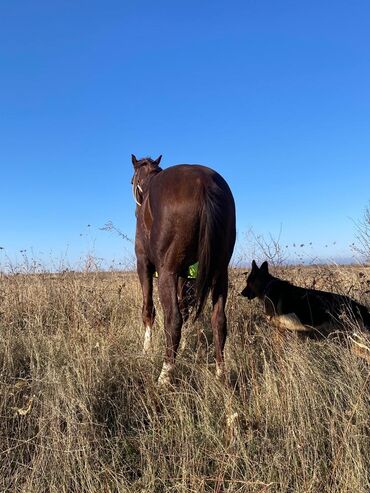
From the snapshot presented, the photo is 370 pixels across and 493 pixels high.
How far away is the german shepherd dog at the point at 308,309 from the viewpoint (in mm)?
5109

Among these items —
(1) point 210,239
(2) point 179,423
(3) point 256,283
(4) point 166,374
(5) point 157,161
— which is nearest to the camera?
(2) point 179,423

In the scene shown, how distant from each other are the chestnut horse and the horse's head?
123cm

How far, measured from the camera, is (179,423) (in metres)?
2.81

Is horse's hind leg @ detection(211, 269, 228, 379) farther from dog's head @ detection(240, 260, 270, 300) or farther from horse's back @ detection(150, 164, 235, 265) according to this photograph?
dog's head @ detection(240, 260, 270, 300)

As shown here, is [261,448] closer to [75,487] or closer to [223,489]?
[223,489]

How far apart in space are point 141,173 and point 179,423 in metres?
3.37

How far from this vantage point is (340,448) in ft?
7.51

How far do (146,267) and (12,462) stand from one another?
273 centimetres

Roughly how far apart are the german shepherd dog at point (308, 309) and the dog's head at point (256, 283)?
14 cm

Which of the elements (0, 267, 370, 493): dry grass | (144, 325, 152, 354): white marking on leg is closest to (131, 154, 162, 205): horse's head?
(144, 325, 152, 354): white marking on leg

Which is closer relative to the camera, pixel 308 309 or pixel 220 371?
pixel 220 371

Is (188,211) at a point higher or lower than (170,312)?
higher

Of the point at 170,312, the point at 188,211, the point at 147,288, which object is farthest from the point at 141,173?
the point at 170,312

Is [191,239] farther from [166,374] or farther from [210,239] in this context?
[166,374]
